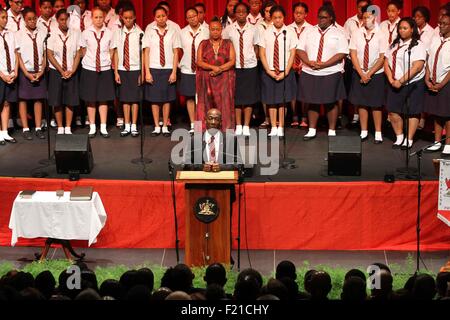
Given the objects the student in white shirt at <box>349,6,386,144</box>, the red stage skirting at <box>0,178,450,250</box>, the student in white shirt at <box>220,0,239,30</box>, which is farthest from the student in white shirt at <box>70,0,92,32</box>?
the student in white shirt at <box>349,6,386,144</box>

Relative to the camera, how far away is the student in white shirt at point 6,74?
36.6ft

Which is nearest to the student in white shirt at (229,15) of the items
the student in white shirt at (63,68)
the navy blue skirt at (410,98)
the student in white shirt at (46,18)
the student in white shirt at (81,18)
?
the student in white shirt at (81,18)

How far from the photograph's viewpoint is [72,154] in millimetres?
9828

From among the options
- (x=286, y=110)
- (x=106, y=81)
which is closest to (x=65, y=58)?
(x=106, y=81)

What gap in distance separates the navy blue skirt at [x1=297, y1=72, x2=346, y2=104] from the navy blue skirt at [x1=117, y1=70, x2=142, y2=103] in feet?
6.20

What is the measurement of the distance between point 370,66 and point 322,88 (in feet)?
1.90

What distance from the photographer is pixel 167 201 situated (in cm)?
947

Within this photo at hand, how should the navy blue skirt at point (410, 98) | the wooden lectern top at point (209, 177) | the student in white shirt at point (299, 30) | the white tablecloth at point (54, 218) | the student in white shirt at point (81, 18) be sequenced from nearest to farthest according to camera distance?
the wooden lectern top at point (209, 177) → the white tablecloth at point (54, 218) → the navy blue skirt at point (410, 98) → the student in white shirt at point (299, 30) → the student in white shirt at point (81, 18)

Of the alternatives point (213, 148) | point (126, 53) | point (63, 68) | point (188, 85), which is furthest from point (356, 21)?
point (213, 148)

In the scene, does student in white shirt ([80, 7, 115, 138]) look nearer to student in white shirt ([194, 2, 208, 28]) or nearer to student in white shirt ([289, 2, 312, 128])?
student in white shirt ([194, 2, 208, 28])

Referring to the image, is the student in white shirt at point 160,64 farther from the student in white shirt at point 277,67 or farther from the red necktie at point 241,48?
the student in white shirt at point 277,67

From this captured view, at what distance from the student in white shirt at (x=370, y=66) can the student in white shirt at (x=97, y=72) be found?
2762mm

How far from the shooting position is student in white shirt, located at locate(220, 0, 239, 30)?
1158 cm

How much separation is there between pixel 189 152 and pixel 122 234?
47.1 inches
